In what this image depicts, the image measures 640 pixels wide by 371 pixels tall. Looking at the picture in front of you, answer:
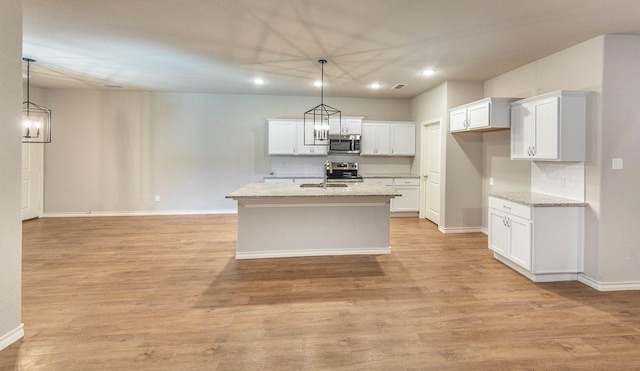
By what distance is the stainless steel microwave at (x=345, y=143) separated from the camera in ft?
21.5

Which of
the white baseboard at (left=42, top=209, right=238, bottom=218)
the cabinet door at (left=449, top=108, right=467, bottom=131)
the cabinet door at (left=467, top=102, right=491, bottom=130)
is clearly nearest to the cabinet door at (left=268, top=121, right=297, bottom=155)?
the white baseboard at (left=42, top=209, right=238, bottom=218)

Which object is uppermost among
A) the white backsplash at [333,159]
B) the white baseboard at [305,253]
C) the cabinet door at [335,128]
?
the cabinet door at [335,128]

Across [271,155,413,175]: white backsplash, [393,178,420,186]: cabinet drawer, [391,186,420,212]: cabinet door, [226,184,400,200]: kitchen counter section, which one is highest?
[271,155,413,175]: white backsplash

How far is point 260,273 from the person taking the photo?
3.43 meters

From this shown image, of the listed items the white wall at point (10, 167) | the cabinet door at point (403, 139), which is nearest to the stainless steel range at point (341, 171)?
the cabinet door at point (403, 139)

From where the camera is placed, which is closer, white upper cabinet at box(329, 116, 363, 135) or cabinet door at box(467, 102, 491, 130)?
cabinet door at box(467, 102, 491, 130)

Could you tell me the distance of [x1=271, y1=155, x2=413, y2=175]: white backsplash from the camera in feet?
22.7

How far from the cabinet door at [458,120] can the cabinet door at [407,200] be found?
1.72 m

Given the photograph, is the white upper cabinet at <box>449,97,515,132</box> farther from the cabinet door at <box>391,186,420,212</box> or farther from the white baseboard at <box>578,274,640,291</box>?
the white baseboard at <box>578,274,640,291</box>

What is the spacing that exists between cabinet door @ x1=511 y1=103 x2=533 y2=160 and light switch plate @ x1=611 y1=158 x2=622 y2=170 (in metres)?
0.75

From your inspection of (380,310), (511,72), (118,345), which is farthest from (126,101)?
(511,72)

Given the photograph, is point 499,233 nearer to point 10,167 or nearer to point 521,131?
point 521,131

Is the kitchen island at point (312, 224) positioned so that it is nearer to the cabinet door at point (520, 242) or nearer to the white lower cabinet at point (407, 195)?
the cabinet door at point (520, 242)

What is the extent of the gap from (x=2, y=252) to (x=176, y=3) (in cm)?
234
